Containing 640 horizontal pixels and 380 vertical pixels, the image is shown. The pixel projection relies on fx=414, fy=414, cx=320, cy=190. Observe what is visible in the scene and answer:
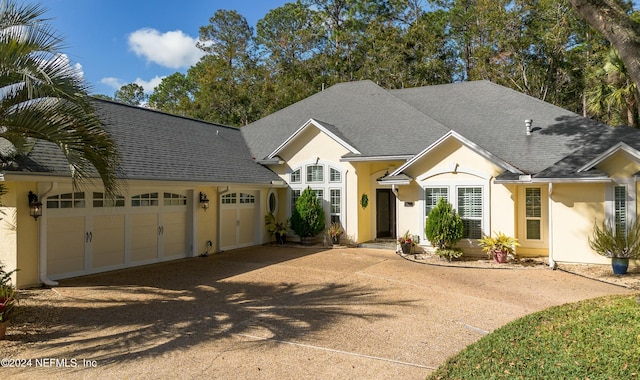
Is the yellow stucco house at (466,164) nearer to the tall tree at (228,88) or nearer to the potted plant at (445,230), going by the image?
the potted plant at (445,230)

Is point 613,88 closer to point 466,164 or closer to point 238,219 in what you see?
point 466,164

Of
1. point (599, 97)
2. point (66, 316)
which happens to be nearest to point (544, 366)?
point (66, 316)

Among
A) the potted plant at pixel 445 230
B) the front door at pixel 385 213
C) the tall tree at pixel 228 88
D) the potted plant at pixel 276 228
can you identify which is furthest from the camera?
the tall tree at pixel 228 88

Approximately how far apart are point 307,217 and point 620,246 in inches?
396

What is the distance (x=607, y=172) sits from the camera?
11.6 metres

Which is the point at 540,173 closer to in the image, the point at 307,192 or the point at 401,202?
the point at 401,202

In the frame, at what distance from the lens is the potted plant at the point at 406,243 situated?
560 inches

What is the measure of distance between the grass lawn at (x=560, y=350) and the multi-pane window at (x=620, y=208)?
6252mm

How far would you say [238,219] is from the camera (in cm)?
1612

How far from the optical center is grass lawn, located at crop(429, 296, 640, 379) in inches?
179

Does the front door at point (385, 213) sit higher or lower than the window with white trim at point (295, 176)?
lower

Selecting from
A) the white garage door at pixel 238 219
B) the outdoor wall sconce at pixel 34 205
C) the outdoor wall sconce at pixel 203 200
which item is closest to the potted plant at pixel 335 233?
the white garage door at pixel 238 219

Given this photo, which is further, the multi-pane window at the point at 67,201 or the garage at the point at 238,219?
the garage at the point at 238,219

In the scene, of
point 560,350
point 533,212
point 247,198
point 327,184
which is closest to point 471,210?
point 533,212
